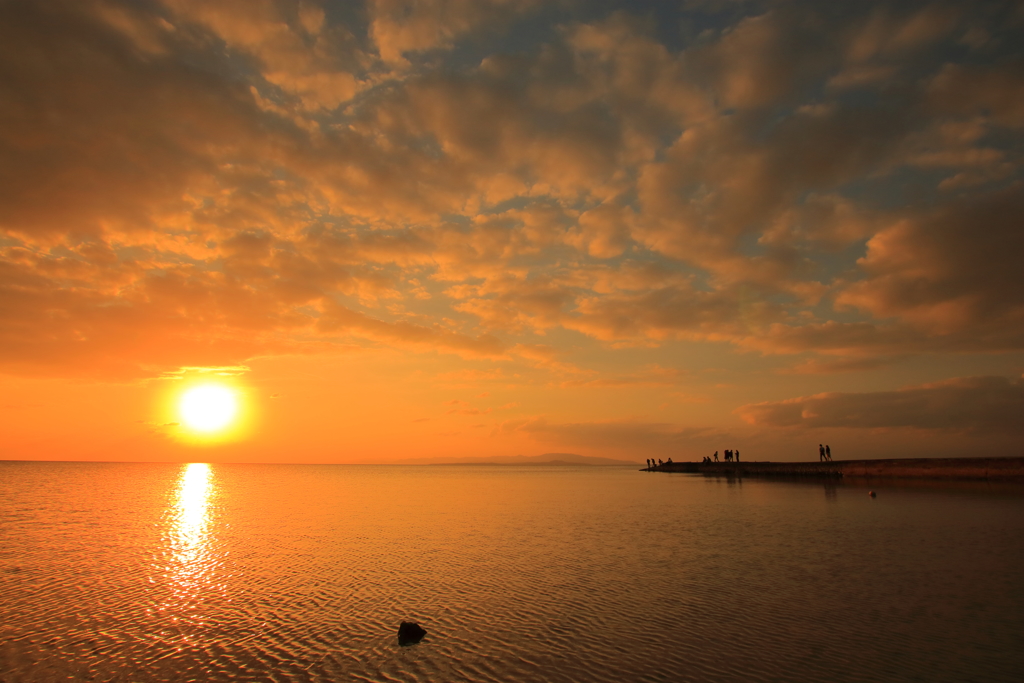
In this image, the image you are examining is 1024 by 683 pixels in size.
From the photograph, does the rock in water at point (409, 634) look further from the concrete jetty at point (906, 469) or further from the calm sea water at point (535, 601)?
the concrete jetty at point (906, 469)

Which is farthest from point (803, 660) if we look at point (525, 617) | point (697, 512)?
point (697, 512)

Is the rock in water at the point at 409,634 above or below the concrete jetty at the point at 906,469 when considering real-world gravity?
below

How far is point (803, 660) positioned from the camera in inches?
501

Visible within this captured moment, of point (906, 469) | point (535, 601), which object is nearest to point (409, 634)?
point (535, 601)

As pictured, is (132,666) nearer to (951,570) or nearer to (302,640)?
(302,640)

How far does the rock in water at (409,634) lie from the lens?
1477 cm

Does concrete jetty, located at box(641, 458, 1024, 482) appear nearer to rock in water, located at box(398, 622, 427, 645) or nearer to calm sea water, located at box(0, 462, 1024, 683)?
calm sea water, located at box(0, 462, 1024, 683)

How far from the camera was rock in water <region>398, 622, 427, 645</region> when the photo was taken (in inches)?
582

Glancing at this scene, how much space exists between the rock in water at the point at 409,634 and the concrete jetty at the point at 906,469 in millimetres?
69407

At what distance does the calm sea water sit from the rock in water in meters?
0.37

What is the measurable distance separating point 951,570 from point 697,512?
77.8 ft

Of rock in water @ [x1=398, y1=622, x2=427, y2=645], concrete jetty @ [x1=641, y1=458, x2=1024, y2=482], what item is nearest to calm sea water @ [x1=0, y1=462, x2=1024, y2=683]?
rock in water @ [x1=398, y1=622, x2=427, y2=645]

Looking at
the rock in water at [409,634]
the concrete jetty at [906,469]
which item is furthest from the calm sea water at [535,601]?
the concrete jetty at [906,469]

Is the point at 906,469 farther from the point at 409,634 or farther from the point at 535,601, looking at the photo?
the point at 409,634
